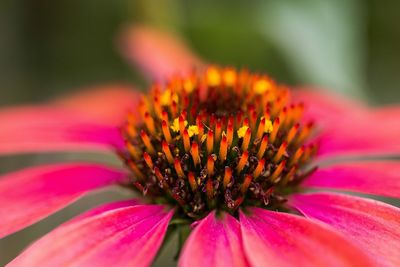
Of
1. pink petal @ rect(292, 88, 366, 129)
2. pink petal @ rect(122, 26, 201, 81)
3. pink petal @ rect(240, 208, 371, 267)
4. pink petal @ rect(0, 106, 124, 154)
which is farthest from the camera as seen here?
pink petal @ rect(122, 26, 201, 81)

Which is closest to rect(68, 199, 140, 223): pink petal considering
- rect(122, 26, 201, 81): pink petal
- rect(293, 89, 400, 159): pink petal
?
rect(293, 89, 400, 159): pink petal

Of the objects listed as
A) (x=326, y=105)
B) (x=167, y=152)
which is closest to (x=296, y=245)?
(x=167, y=152)

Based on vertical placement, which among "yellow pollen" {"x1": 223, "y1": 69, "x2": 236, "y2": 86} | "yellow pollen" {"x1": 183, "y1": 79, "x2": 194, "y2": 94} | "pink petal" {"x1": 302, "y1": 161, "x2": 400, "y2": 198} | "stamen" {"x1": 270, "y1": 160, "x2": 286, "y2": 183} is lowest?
"pink petal" {"x1": 302, "y1": 161, "x2": 400, "y2": 198}

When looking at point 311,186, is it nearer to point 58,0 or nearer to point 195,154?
point 195,154

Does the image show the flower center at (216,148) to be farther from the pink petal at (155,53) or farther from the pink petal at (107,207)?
the pink petal at (155,53)

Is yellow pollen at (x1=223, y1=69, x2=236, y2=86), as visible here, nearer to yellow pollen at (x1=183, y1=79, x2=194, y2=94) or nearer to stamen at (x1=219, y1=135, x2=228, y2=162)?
A: yellow pollen at (x1=183, y1=79, x2=194, y2=94)

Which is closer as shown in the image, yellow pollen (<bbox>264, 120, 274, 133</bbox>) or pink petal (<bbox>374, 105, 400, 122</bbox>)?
yellow pollen (<bbox>264, 120, 274, 133</bbox>)

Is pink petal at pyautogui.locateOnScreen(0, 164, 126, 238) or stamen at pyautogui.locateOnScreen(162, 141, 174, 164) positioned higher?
stamen at pyautogui.locateOnScreen(162, 141, 174, 164)

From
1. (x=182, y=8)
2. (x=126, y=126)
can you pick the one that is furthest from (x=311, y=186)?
(x=182, y=8)
